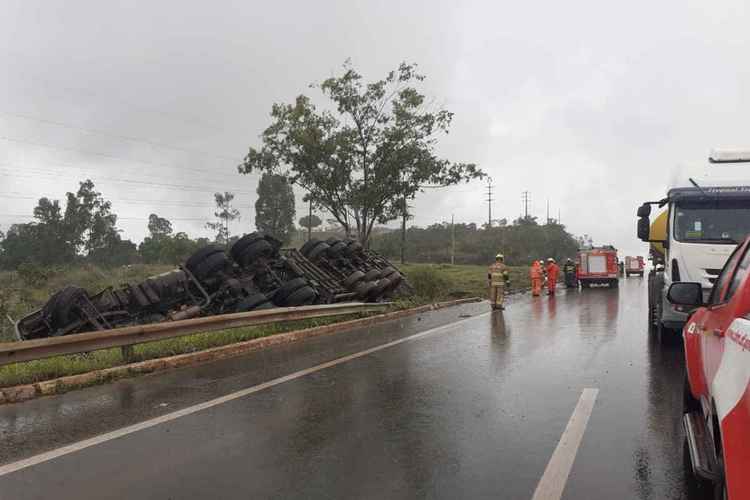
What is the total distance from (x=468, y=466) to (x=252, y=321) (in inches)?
295

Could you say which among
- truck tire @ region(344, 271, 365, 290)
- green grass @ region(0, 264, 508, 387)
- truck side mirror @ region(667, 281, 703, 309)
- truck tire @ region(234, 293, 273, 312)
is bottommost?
green grass @ region(0, 264, 508, 387)

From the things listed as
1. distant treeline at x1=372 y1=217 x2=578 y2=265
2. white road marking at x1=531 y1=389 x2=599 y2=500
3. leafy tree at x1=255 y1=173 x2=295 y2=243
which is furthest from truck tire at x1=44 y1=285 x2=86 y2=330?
distant treeline at x1=372 y1=217 x2=578 y2=265

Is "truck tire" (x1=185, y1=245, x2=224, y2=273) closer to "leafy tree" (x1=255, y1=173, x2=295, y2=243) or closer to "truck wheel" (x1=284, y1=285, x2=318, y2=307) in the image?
"truck wheel" (x1=284, y1=285, x2=318, y2=307)

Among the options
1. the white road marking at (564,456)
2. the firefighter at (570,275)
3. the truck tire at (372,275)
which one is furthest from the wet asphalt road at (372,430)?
the firefighter at (570,275)

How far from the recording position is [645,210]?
11242 millimetres

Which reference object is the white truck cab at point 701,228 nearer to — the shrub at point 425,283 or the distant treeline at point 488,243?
the shrub at point 425,283

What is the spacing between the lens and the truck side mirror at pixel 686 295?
14.9 feet

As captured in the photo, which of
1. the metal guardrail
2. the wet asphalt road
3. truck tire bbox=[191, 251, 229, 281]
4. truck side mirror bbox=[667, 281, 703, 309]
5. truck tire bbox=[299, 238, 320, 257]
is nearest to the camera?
the wet asphalt road

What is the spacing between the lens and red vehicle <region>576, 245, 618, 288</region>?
34469 mm

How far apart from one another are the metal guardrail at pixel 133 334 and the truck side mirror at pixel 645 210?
6.84 meters

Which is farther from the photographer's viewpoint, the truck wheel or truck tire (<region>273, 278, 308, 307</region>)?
truck tire (<region>273, 278, 308, 307</region>)

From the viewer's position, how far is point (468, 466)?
4566 mm

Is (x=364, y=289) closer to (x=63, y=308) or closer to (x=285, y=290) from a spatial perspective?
(x=285, y=290)

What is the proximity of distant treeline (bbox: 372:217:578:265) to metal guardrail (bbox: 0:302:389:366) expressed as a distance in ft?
229
